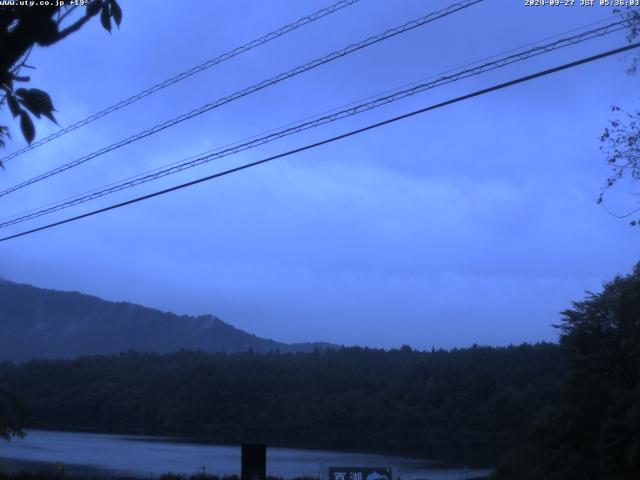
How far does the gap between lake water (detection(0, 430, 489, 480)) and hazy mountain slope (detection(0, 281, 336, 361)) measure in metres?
76.0

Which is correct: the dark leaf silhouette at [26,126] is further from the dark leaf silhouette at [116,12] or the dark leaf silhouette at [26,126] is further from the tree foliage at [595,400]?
the tree foliage at [595,400]

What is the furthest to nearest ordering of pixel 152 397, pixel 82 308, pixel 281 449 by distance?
pixel 82 308
pixel 152 397
pixel 281 449

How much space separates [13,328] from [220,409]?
2656 inches

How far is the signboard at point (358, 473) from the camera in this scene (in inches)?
410

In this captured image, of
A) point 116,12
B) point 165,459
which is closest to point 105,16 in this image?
point 116,12

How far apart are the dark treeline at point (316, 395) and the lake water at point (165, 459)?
3892 mm

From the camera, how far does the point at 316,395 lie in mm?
56938

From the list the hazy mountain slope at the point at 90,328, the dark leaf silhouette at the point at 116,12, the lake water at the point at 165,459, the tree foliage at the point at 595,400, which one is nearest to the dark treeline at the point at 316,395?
the lake water at the point at 165,459

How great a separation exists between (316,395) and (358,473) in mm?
47198

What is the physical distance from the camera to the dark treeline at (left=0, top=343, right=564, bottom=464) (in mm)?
43688

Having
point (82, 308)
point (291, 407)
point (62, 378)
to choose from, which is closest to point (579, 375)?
point (291, 407)

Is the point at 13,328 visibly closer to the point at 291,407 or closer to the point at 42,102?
the point at 291,407

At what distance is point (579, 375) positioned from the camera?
23.7 metres

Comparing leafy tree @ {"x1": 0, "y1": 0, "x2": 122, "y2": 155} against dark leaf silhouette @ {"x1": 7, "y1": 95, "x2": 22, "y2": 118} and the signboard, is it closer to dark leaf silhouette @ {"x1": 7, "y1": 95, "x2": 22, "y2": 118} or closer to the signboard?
dark leaf silhouette @ {"x1": 7, "y1": 95, "x2": 22, "y2": 118}
